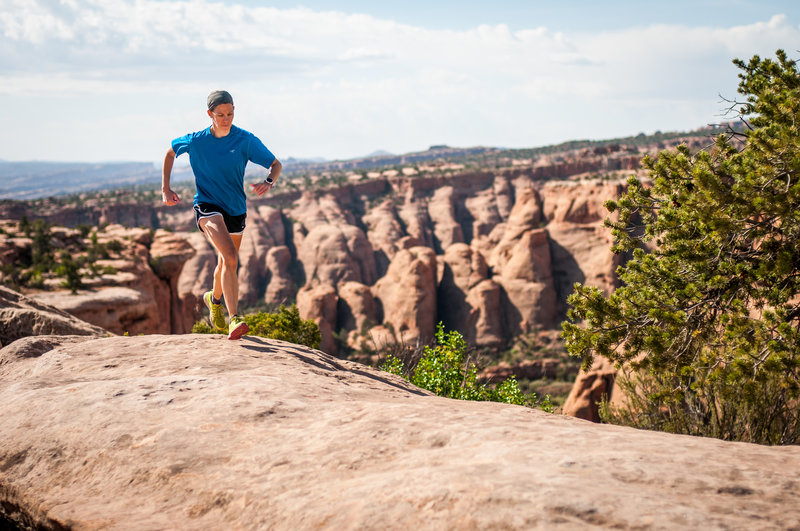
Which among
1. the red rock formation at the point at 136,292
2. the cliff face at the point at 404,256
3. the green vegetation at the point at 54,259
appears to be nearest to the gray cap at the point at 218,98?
the red rock formation at the point at 136,292

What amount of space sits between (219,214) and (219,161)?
65 centimetres

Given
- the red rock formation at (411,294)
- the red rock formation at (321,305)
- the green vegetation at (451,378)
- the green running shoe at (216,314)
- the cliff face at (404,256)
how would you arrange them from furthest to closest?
the red rock formation at (321,305)
the red rock formation at (411,294)
the cliff face at (404,256)
the green vegetation at (451,378)
the green running shoe at (216,314)

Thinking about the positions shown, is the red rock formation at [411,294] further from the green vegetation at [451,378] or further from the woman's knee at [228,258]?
the woman's knee at [228,258]

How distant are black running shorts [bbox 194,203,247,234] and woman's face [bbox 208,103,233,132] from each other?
0.99 metres

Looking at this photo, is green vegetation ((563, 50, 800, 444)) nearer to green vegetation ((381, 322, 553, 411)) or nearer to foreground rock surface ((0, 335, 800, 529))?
green vegetation ((381, 322, 553, 411))

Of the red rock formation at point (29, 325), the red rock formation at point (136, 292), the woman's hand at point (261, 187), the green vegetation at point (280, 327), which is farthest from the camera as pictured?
the red rock formation at point (136, 292)

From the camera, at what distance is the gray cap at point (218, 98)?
279 inches

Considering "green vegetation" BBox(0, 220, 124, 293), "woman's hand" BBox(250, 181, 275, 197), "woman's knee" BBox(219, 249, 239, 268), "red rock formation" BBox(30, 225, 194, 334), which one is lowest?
"red rock formation" BBox(30, 225, 194, 334)

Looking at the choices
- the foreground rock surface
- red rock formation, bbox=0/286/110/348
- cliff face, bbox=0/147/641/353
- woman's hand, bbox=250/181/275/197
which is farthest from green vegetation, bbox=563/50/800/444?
cliff face, bbox=0/147/641/353

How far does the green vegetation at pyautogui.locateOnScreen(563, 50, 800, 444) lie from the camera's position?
8.29 m

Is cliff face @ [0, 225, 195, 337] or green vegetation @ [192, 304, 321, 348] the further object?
cliff face @ [0, 225, 195, 337]

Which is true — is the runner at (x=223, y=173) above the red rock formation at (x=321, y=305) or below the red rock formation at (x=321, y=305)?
above

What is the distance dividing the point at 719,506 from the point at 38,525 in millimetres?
4195

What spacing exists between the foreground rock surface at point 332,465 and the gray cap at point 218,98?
327cm
